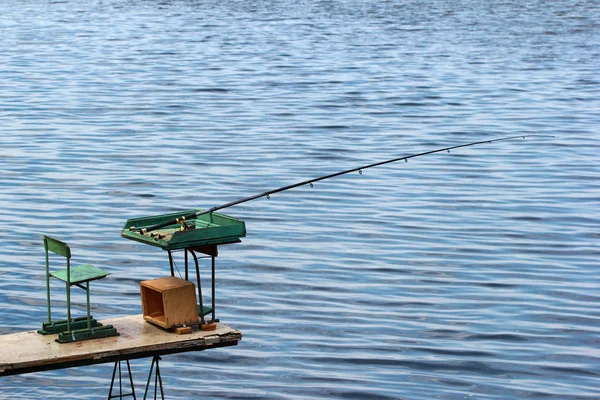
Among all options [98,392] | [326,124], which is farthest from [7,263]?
[326,124]

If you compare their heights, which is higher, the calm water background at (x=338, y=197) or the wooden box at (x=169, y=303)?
the wooden box at (x=169, y=303)

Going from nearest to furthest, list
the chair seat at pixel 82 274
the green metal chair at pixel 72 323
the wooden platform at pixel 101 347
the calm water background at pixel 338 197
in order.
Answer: the wooden platform at pixel 101 347
the green metal chair at pixel 72 323
the chair seat at pixel 82 274
the calm water background at pixel 338 197

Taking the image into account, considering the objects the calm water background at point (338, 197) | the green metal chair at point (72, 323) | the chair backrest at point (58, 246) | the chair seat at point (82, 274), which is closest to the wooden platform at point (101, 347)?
the green metal chair at point (72, 323)

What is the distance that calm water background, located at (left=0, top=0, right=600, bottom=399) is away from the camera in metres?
11.6

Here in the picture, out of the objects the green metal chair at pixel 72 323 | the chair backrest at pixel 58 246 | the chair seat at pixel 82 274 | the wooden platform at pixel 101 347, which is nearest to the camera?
the wooden platform at pixel 101 347

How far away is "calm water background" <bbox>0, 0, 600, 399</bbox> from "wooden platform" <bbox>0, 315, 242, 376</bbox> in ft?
8.86

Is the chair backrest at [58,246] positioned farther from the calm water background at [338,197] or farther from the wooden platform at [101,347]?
the calm water background at [338,197]

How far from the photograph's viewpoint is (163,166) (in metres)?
21.0

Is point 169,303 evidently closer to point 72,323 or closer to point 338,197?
point 72,323

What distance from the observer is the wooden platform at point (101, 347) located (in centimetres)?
759

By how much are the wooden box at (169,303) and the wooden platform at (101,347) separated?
0.08 m

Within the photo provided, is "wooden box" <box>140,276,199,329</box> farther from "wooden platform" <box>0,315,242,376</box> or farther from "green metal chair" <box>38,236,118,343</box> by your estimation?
"green metal chair" <box>38,236,118,343</box>

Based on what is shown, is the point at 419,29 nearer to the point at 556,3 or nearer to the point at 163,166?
the point at 556,3

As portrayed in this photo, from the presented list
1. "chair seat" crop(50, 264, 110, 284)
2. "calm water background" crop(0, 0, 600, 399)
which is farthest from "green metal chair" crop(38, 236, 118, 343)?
"calm water background" crop(0, 0, 600, 399)
